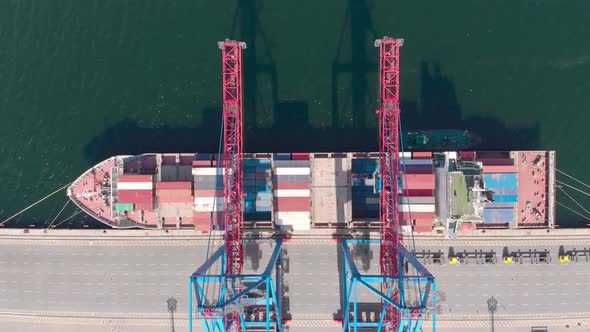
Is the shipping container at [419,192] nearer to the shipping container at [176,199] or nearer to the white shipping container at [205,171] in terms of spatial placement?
the white shipping container at [205,171]

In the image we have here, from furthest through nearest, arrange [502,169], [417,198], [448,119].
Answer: [448,119], [502,169], [417,198]

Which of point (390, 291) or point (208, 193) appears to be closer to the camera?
point (390, 291)

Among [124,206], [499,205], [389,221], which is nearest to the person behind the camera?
[389,221]

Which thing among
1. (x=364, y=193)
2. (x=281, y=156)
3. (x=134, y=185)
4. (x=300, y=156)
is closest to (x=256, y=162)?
(x=281, y=156)

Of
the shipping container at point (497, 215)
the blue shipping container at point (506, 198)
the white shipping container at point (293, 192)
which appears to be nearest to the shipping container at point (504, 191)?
the blue shipping container at point (506, 198)

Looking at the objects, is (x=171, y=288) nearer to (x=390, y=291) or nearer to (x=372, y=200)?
(x=390, y=291)

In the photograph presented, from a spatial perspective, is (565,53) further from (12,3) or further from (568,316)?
(12,3)

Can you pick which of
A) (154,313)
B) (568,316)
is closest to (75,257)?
(154,313)
